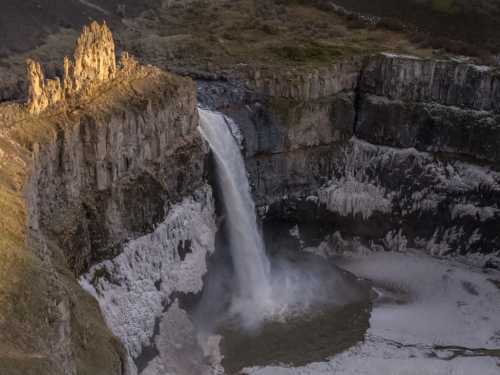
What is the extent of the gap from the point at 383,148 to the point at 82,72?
19.9 m

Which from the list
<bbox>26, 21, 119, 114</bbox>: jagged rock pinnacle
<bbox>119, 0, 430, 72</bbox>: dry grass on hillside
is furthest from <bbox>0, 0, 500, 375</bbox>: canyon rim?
<bbox>119, 0, 430, 72</bbox>: dry grass on hillside

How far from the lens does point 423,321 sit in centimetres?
3450

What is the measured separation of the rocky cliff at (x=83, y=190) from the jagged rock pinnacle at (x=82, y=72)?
52 millimetres

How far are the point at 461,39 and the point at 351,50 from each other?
44.2ft

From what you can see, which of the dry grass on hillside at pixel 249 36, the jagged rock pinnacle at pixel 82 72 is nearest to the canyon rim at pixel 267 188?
the jagged rock pinnacle at pixel 82 72

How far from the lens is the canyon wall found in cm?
3912

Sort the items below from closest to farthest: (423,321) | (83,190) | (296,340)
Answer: (83,190) < (296,340) < (423,321)

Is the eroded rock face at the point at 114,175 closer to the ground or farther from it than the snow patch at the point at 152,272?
farther from it

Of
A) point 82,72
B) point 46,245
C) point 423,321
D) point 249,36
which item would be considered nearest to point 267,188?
point 423,321

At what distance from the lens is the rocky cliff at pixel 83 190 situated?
14234 millimetres

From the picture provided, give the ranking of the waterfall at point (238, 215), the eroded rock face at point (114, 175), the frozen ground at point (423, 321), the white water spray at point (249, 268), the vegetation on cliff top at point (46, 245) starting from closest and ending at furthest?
the vegetation on cliff top at point (46, 245)
the eroded rock face at point (114, 175)
the frozen ground at point (423, 321)
the white water spray at point (249, 268)
the waterfall at point (238, 215)

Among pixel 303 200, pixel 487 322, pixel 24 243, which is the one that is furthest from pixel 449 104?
pixel 24 243

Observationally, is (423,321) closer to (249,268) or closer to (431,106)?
(249,268)

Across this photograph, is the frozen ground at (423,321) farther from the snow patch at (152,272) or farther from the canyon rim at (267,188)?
the snow patch at (152,272)
